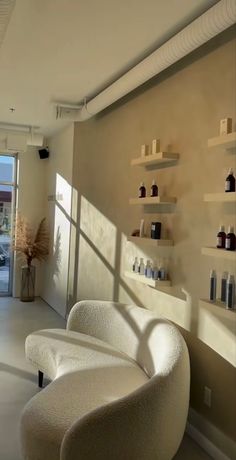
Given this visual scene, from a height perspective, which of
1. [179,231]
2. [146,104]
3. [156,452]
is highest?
[146,104]

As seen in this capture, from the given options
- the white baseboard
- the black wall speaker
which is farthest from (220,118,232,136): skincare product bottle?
the black wall speaker

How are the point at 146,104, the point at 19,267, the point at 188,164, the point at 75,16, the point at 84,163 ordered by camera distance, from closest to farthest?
the point at 75,16, the point at 188,164, the point at 146,104, the point at 84,163, the point at 19,267

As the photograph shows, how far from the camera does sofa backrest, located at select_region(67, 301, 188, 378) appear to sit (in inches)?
111

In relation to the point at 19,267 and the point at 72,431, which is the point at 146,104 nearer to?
the point at 72,431

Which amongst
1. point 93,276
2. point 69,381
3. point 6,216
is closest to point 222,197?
point 69,381

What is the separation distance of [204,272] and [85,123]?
3.44m

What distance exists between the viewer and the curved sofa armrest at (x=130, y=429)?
2.10 metres

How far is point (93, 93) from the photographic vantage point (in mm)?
4750

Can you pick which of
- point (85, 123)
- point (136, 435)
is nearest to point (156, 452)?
point (136, 435)

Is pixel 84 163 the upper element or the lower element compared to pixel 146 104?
lower

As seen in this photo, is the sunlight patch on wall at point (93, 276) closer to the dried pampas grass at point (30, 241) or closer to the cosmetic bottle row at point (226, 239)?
the dried pampas grass at point (30, 241)

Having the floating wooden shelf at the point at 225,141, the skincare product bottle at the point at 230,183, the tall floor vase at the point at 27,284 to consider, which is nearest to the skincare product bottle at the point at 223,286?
the skincare product bottle at the point at 230,183

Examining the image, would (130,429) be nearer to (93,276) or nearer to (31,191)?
(93,276)

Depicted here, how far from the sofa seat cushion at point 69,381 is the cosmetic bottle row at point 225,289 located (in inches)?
34.3
